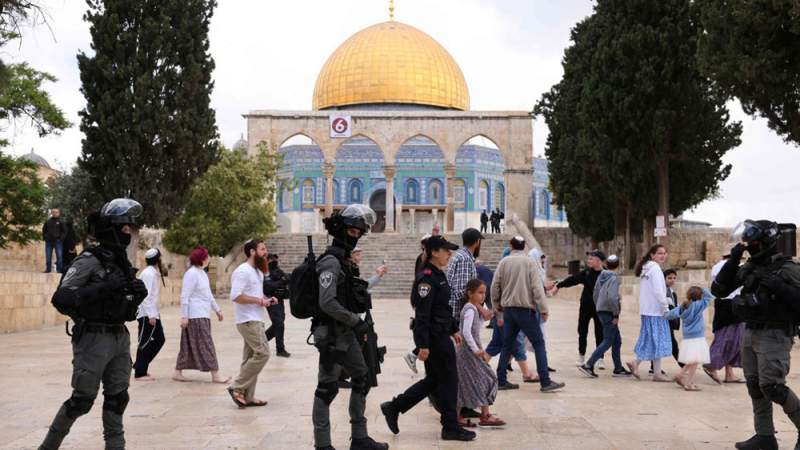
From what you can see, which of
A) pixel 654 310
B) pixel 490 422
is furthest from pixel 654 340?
pixel 490 422

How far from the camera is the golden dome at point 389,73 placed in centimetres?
Result: 4894

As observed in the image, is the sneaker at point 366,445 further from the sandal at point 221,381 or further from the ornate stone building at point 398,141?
the ornate stone building at point 398,141

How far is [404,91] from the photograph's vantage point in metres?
48.9

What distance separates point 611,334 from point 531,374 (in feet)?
3.63

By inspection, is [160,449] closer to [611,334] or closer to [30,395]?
[30,395]

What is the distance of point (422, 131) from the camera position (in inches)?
1602

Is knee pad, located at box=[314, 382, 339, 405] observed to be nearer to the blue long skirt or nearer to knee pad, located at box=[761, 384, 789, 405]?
knee pad, located at box=[761, 384, 789, 405]

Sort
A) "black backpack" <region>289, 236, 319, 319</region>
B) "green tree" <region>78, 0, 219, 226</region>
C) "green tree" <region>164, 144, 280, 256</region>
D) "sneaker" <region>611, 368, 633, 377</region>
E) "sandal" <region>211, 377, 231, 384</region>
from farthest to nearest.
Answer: "green tree" <region>164, 144, 280, 256</region> → "green tree" <region>78, 0, 219, 226</region> → "sneaker" <region>611, 368, 633, 377</region> → "sandal" <region>211, 377, 231, 384</region> → "black backpack" <region>289, 236, 319, 319</region>

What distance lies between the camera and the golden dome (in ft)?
161

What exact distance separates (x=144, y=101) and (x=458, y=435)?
2107 centimetres

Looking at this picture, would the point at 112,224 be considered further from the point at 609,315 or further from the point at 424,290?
the point at 609,315

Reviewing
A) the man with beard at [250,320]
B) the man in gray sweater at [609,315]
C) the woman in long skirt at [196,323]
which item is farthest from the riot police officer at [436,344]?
the man in gray sweater at [609,315]

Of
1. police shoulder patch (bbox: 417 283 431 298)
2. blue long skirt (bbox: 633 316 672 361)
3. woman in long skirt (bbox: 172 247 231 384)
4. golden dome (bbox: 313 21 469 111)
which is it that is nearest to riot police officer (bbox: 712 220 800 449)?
police shoulder patch (bbox: 417 283 431 298)

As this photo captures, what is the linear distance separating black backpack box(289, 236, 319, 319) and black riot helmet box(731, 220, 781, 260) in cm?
273
